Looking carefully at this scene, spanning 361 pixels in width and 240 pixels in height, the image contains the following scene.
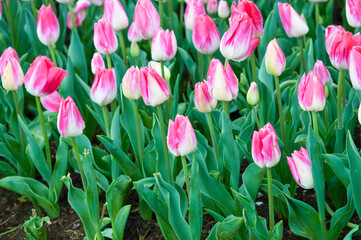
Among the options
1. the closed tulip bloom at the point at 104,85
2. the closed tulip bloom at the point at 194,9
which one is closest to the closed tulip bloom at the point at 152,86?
the closed tulip bloom at the point at 104,85

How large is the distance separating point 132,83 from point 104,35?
38cm

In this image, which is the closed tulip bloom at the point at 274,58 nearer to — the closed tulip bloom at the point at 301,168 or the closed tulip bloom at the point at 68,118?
the closed tulip bloom at the point at 301,168

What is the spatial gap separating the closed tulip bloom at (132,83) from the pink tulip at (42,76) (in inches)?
8.6

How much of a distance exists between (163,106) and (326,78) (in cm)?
61

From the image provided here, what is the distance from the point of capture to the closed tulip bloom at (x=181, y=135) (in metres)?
1.51

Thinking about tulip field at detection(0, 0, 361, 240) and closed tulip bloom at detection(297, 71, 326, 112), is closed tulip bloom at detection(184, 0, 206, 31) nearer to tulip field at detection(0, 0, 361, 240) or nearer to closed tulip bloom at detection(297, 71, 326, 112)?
tulip field at detection(0, 0, 361, 240)

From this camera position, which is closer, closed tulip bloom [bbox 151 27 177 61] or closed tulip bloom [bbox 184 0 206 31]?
closed tulip bloom [bbox 151 27 177 61]

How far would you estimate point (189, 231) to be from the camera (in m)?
1.73

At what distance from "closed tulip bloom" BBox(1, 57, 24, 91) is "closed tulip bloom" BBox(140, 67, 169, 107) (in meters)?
0.53

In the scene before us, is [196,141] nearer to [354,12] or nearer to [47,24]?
[354,12]

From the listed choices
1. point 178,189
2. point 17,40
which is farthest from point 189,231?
point 17,40

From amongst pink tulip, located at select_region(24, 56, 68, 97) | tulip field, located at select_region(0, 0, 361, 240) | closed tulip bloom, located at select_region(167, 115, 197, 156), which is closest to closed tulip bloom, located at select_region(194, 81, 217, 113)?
tulip field, located at select_region(0, 0, 361, 240)

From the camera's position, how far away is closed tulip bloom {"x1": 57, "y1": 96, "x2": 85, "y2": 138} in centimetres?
162

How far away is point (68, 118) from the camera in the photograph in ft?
5.34
